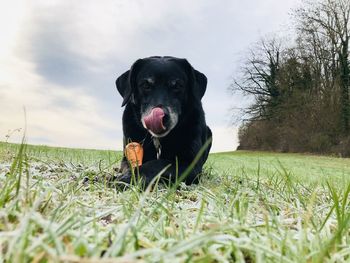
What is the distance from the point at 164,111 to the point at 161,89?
1.11 feet

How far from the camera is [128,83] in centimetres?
425

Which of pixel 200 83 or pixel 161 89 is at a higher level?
pixel 200 83

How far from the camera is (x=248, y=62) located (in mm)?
35969

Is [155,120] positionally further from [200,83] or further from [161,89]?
[200,83]

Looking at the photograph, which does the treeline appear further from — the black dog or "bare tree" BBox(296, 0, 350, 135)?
the black dog

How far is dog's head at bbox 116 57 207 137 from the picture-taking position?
384 cm

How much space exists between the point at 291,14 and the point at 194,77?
30319 mm

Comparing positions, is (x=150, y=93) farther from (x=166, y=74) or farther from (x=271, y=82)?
(x=271, y=82)

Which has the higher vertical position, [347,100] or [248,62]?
[248,62]

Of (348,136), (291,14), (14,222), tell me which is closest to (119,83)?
(14,222)

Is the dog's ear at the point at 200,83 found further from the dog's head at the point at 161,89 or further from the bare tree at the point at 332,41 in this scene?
the bare tree at the point at 332,41

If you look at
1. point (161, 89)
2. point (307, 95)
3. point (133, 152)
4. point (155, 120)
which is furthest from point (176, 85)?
point (307, 95)

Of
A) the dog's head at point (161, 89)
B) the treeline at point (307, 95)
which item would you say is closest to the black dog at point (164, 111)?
the dog's head at point (161, 89)

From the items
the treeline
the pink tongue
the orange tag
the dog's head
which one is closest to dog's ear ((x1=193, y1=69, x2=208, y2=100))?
the dog's head
